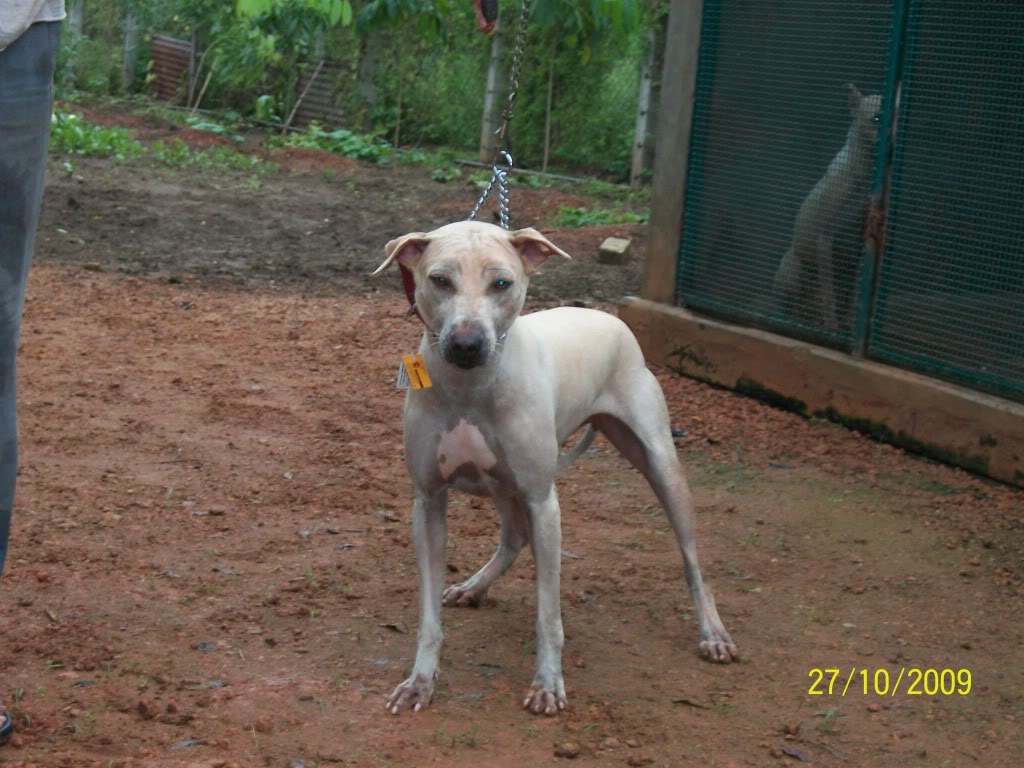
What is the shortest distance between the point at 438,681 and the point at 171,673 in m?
0.80

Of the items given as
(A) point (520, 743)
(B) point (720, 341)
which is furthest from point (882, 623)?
(B) point (720, 341)

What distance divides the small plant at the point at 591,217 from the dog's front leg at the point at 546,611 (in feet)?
25.8

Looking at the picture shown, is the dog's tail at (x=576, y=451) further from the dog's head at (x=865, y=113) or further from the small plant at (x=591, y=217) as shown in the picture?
the small plant at (x=591, y=217)

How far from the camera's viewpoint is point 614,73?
15664mm

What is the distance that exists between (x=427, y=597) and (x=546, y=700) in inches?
18.1

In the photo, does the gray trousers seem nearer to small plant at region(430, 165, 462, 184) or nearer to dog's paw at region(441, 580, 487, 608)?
dog's paw at region(441, 580, 487, 608)

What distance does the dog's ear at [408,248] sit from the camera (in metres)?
3.65

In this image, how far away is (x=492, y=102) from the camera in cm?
1512

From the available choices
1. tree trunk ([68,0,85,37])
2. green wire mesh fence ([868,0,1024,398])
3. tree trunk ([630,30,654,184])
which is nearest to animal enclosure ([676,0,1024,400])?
green wire mesh fence ([868,0,1024,398])

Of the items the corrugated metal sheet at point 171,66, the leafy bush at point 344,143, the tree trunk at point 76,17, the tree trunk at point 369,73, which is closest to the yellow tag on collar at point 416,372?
the leafy bush at point 344,143

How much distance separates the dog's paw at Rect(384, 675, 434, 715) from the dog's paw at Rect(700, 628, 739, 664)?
98 cm

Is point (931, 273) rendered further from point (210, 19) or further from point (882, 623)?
point (210, 19)
